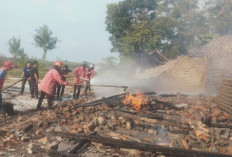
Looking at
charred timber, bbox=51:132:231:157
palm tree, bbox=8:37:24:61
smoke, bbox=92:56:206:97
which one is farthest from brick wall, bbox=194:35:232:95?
palm tree, bbox=8:37:24:61

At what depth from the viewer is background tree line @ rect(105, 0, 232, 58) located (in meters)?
30.6

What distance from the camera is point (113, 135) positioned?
541cm

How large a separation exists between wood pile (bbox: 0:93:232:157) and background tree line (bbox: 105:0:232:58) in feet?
70.2

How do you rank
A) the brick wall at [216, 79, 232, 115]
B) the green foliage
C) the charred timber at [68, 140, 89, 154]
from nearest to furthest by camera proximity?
the charred timber at [68, 140, 89, 154]
the brick wall at [216, 79, 232, 115]
the green foliage

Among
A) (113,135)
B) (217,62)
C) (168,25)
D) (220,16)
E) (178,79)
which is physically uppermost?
(220,16)

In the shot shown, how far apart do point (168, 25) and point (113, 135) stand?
3018cm

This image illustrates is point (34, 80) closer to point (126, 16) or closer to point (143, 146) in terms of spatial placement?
point (143, 146)

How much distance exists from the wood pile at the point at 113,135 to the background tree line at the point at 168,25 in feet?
70.2

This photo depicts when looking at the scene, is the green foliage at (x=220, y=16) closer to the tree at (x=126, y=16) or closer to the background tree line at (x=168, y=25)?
the background tree line at (x=168, y=25)

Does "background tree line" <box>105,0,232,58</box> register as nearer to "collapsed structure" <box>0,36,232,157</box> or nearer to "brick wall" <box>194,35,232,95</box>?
"brick wall" <box>194,35,232,95</box>

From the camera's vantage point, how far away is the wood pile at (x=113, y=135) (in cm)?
463

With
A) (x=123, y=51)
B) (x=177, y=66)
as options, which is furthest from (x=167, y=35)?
(x=177, y=66)

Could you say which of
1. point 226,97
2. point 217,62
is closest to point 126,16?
point 217,62

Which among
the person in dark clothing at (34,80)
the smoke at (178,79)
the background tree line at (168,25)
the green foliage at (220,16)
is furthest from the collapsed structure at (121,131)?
the green foliage at (220,16)
